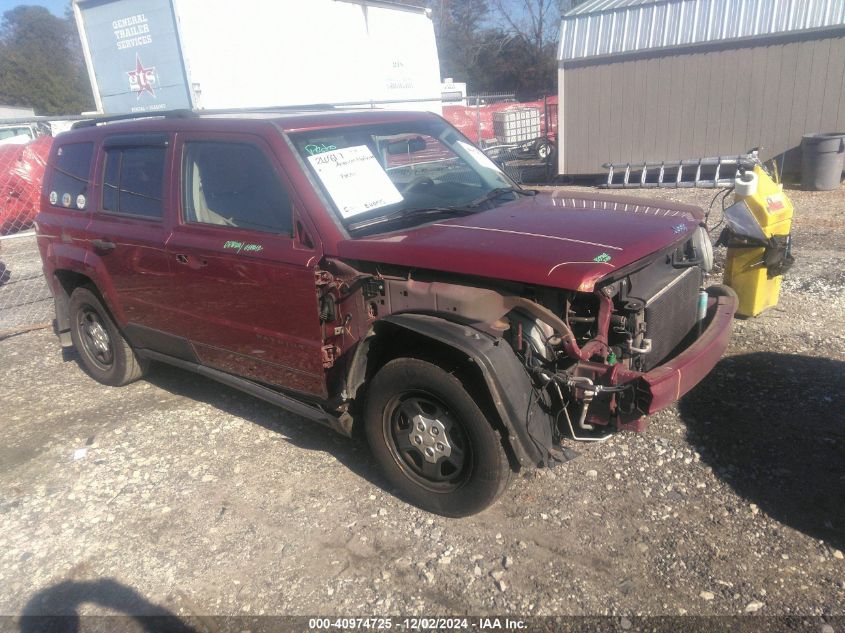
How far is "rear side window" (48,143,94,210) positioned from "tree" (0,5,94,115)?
48005mm

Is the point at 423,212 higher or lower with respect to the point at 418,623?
higher

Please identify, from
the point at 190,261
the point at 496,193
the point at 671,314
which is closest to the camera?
the point at 671,314

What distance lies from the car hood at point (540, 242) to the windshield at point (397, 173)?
24 cm

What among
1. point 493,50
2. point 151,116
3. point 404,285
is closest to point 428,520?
point 404,285

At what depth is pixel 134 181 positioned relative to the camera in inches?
182

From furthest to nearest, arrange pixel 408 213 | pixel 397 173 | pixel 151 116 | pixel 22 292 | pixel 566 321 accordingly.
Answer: pixel 22 292 → pixel 151 116 → pixel 397 173 → pixel 408 213 → pixel 566 321

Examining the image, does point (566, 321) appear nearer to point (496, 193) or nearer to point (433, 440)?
point (433, 440)

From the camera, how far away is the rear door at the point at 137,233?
173 inches

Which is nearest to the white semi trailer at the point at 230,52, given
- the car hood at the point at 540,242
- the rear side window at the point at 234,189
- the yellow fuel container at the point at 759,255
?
the rear side window at the point at 234,189

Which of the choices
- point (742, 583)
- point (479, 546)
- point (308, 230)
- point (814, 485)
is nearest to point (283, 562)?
point (479, 546)

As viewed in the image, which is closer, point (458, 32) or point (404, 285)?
point (404, 285)

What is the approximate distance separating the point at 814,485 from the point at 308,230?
3.00 metres

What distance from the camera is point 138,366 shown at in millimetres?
5465

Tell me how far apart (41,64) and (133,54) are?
50.7 meters
